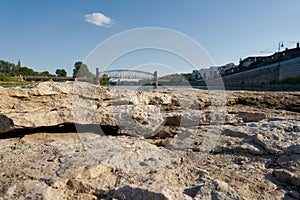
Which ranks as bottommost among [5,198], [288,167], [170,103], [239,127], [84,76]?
[5,198]

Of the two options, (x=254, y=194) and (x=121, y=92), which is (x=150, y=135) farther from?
(x=254, y=194)

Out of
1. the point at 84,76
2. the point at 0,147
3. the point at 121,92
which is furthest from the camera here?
the point at 84,76

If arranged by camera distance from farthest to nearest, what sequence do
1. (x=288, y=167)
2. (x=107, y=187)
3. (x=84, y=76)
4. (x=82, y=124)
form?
(x=84, y=76)
(x=82, y=124)
(x=288, y=167)
(x=107, y=187)

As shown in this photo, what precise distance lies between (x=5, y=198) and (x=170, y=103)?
7.20 ft

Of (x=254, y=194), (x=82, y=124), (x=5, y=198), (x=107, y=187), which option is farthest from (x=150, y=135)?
(x=5, y=198)

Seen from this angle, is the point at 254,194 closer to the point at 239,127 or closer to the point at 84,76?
the point at 239,127

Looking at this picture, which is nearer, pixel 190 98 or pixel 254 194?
pixel 254 194

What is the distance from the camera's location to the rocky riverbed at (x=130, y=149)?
1.27m

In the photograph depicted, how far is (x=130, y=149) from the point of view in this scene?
172 cm

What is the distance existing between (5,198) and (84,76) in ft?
6.49

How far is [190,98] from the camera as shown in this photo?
3070 mm

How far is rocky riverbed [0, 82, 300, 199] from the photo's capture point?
1274 millimetres

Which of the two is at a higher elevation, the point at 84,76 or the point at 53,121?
the point at 84,76

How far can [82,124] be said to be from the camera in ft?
6.63
